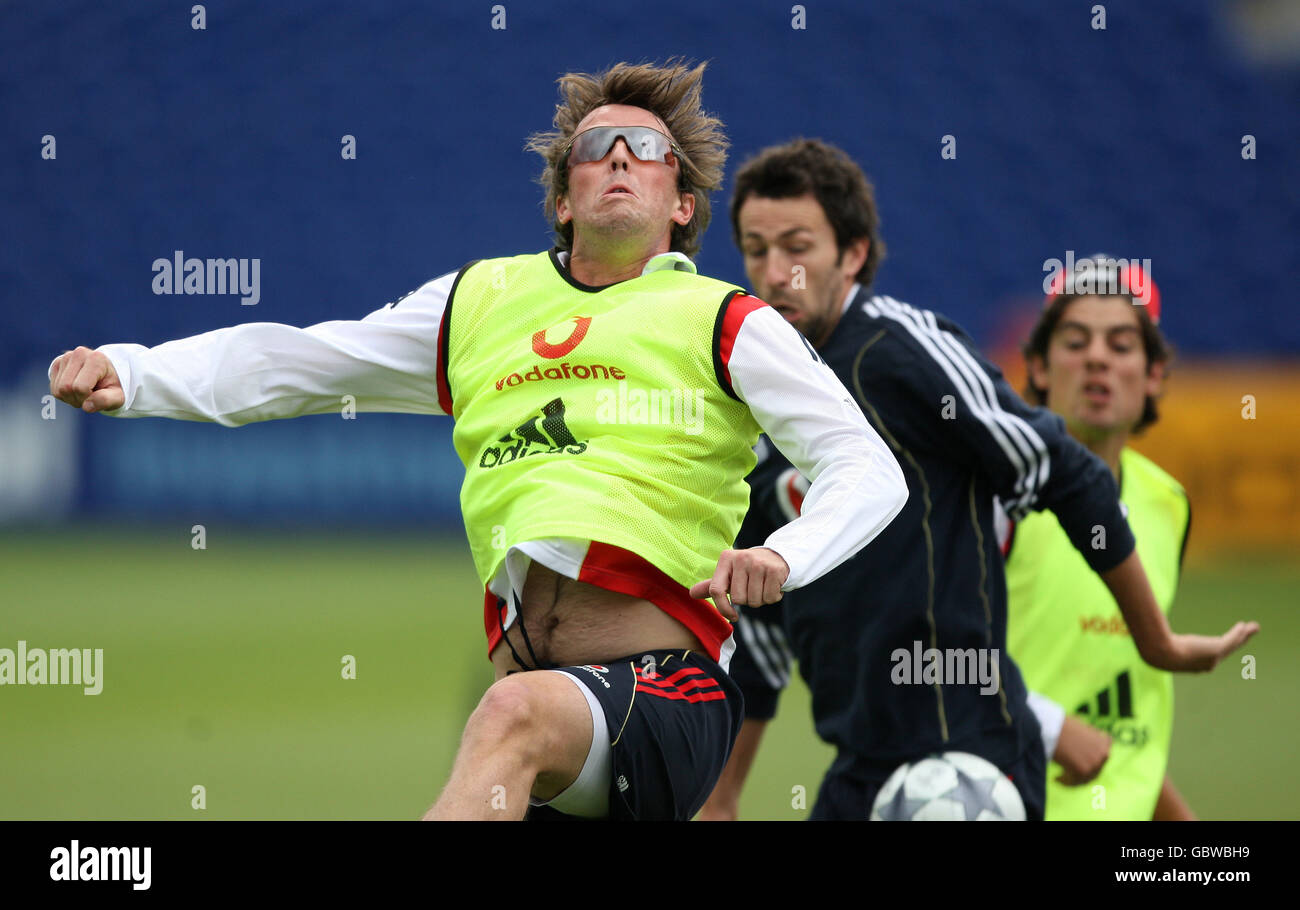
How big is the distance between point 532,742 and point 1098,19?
18189 mm

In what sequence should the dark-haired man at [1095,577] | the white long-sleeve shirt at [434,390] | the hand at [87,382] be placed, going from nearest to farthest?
the white long-sleeve shirt at [434,390]
the hand at [87,382]
the dark-haired man at [1095,577]

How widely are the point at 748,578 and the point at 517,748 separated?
20.0 inches

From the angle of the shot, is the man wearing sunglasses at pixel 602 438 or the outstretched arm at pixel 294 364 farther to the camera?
the outstretched arm at pixel 294 364

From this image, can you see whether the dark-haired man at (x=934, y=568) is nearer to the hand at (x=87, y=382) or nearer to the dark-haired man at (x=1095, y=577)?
the dark-haired man at (x=1095, y=577)

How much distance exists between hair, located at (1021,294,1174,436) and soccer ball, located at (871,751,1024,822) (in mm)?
1882

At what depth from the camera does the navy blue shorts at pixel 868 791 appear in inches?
173

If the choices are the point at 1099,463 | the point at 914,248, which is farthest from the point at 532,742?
the point at 914,248

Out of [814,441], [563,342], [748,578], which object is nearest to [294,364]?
[563,342]

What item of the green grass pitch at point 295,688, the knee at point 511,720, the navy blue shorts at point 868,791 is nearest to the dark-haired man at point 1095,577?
the navy blue shorts at point 868,791

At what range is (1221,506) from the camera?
15.2m

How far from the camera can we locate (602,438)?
325 centimetres

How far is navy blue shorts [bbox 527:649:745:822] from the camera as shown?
297cm
